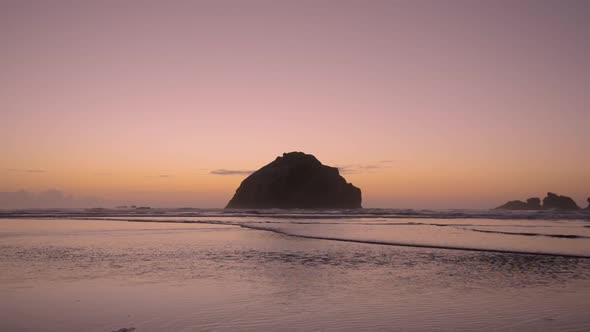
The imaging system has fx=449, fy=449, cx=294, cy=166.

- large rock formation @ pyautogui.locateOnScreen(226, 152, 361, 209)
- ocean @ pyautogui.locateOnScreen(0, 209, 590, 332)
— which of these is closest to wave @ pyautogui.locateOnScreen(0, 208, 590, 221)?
ocean @ pyautogui.locateOnScreen(0, 209, 590, 332)

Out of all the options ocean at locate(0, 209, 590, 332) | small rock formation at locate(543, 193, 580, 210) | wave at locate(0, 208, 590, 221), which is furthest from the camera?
small rock formation at locate(543, 193, 580, 210)

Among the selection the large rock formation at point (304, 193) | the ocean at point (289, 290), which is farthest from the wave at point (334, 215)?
the large rock formation at point (304, 193)

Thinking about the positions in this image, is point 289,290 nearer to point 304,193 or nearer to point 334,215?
point 334,215

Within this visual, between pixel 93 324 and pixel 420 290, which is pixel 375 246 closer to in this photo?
pixel 420 290

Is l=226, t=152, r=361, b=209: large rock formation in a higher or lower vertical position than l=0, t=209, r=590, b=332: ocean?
higher

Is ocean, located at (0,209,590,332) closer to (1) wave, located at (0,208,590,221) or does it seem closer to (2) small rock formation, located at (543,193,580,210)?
(1) wave, located at (0,208,590,221)

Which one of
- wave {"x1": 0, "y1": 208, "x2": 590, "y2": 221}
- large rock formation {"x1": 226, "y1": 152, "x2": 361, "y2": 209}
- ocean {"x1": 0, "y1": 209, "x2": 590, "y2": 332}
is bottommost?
ocean {"x1": 0, "y1": 209, "x2": 590, "y2": 332}

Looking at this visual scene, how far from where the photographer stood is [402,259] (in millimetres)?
18766

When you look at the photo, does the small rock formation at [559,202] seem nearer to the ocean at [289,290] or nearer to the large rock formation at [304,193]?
the large rock formation at [304,193]

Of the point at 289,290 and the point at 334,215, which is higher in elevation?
the point at 334,215

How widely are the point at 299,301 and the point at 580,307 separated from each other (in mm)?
6510

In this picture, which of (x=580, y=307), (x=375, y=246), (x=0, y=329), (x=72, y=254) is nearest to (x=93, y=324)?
(x=0, y=329)

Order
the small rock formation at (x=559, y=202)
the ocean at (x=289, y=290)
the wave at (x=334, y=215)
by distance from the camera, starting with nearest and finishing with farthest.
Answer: the ocean at (x=289, y=290), the wave at (x=334, y=215), the small rock formation at (x=559, y=202)

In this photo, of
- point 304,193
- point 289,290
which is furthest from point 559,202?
point 289,290
